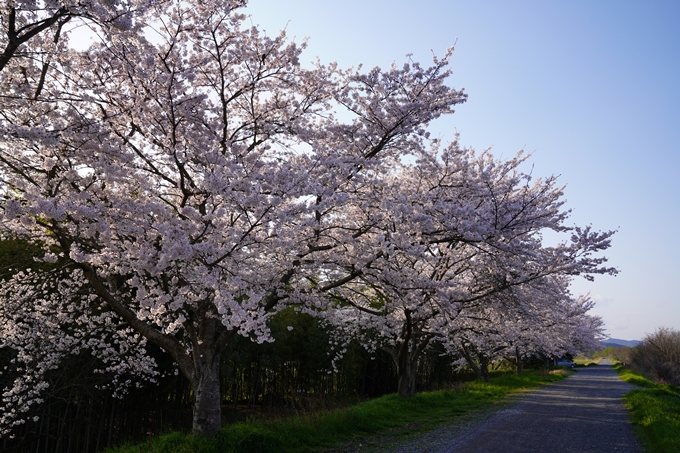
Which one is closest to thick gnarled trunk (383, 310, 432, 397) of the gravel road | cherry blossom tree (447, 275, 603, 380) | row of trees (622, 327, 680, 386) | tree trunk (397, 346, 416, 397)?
tree trunk (397, 346, 416, 397)

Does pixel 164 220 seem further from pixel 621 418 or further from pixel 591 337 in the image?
pixel 591 337

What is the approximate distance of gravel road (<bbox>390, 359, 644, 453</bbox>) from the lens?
906 centimetres

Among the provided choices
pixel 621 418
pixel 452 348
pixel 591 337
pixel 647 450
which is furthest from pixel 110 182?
pixel 591 337

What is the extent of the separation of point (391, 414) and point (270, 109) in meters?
9.00

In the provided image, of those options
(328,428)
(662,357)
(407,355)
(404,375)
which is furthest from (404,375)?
(662,357)

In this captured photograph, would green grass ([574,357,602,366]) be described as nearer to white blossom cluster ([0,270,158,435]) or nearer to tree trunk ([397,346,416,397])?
tree trunk ([397,346,416,397])

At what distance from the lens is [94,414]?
13922 mm

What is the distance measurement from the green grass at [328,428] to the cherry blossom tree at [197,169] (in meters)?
0.58

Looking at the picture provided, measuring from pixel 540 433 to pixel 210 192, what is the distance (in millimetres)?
9241

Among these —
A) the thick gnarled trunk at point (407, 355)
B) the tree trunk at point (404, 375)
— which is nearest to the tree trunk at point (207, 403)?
the thick gnarled trunk at point (407, 355)

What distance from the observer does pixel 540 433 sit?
422 inches

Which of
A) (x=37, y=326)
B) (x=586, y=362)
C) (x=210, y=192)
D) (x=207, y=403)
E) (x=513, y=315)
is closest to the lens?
(x=210, y=192)

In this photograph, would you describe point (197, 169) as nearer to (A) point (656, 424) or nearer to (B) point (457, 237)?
(B) point (457, 237)

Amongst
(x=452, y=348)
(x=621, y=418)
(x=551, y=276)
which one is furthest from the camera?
(x=452, y=348)
